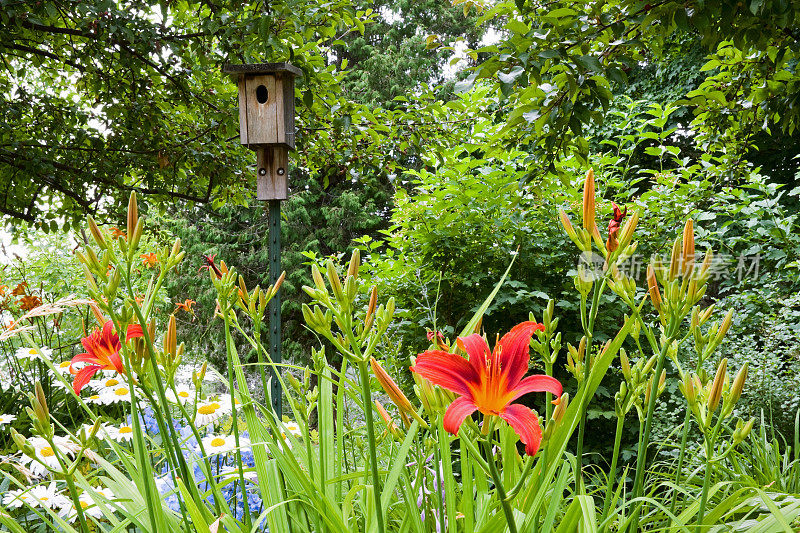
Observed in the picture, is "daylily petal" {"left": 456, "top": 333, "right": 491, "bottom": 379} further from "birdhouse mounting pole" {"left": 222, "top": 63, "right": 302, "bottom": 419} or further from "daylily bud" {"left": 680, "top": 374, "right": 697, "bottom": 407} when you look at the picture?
"birdhouse mounting pole" {"left": 222, "top": 63, "right": 302, "bottom": 419}

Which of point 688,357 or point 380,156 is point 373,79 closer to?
point 380,156

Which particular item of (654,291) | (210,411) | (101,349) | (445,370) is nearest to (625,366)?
(654,291)

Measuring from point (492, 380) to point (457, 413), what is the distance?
8 cm

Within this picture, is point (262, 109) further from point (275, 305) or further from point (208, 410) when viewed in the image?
point (208, 410)

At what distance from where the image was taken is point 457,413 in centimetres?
55

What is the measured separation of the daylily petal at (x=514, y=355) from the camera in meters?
0.63

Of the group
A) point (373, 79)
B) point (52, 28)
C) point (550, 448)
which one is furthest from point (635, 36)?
point (373, 79)

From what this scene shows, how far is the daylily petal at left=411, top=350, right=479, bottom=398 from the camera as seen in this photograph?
583 millimetres

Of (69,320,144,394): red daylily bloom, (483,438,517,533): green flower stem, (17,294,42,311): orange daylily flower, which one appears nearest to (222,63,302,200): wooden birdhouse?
(17,294,42,311): orange daylily flower

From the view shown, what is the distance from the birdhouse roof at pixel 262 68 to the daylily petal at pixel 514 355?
241 cm

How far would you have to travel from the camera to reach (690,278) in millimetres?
661

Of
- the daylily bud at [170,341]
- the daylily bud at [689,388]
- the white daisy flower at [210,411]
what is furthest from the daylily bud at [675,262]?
the white daisy flower at [210,411]

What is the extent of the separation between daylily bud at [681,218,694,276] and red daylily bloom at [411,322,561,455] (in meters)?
0.18

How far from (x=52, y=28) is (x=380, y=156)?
188 cm
